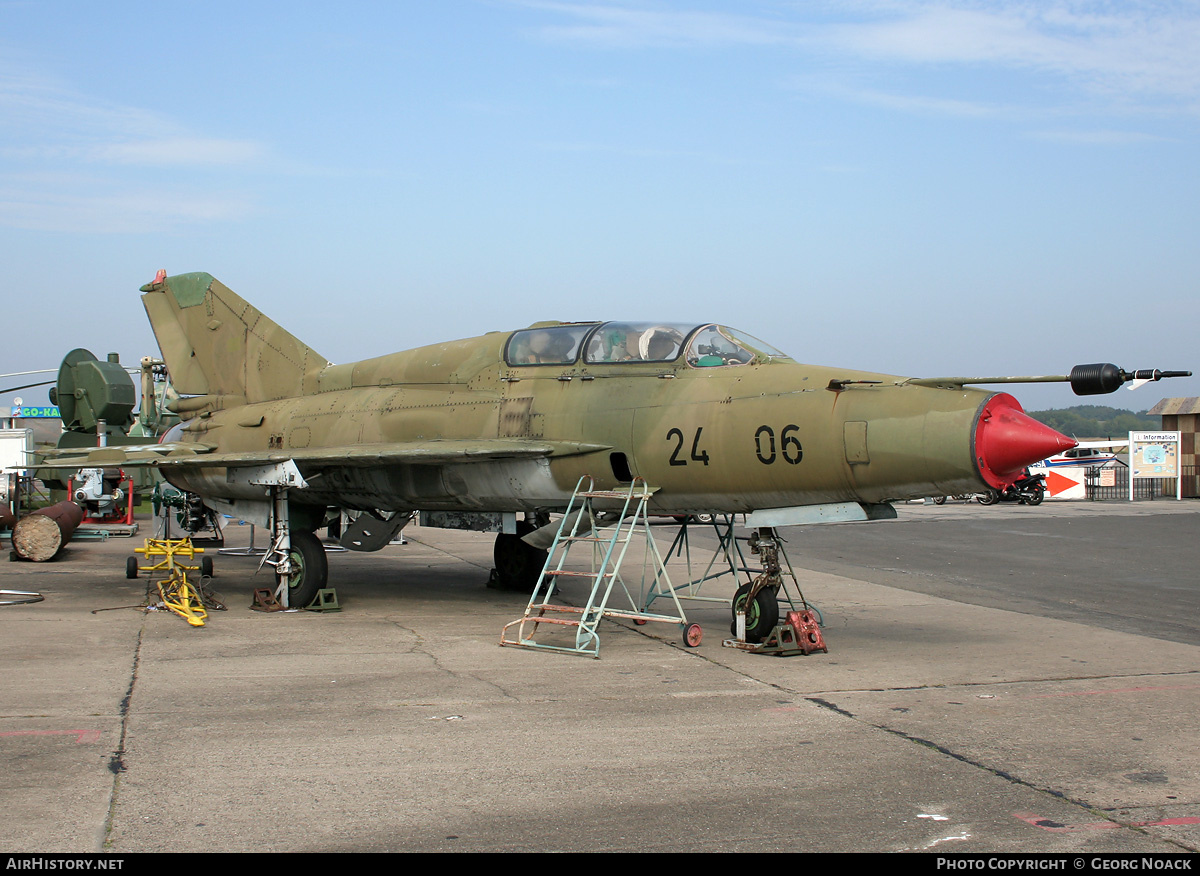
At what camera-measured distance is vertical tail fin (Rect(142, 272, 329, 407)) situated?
14102 millimetres

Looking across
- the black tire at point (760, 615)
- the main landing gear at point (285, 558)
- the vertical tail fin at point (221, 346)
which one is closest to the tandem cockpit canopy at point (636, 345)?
the black tire at point (760, 615)

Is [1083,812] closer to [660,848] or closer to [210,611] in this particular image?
[660,848]

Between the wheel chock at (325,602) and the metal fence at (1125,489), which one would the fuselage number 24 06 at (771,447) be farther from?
the metal fence at (1125,489)

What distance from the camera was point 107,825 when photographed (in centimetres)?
443

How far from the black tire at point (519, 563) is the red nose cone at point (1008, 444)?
700 centimetres

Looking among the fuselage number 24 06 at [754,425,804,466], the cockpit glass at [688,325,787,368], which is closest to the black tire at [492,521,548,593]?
the cockpit glass at [688,325,787,368]

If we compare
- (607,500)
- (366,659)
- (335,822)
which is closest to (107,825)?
(335,822)

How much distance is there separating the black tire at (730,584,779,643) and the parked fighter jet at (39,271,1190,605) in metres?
0.67

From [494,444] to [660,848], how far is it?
21.3ft

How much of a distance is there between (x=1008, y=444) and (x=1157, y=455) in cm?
3642

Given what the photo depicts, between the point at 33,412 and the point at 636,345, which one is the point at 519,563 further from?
the point at 33,412

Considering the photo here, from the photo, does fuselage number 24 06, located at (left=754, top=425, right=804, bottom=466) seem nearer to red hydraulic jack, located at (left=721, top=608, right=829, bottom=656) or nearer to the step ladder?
the step ladder

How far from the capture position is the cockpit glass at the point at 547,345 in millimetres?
10617

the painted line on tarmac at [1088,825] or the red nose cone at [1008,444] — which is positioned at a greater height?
the red nose cone at [1008,444]
